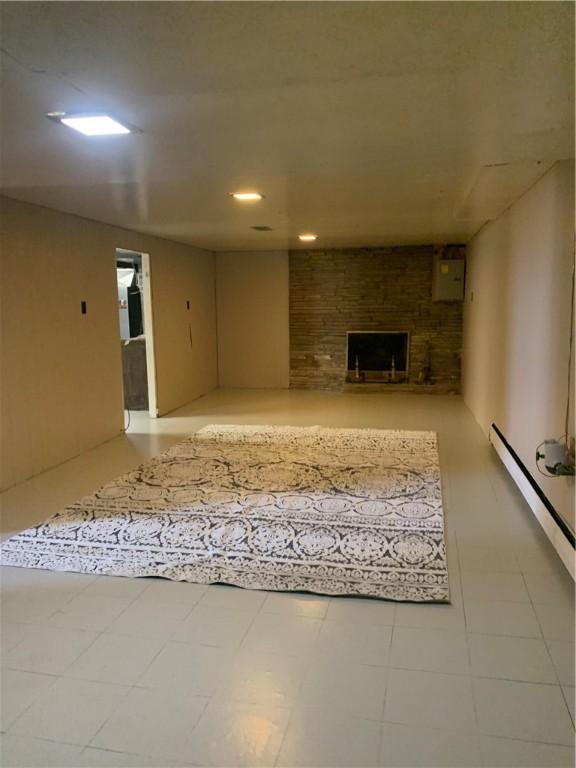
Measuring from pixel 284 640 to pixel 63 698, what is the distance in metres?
0.81

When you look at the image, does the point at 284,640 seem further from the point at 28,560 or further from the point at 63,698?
the point at 28,560

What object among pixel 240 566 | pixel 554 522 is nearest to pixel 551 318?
pixel 554 522

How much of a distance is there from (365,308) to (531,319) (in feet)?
14.8

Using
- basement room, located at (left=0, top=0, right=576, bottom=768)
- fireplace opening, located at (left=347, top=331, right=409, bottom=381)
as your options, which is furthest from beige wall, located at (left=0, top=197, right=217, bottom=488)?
fireplace opening, located at (left=347, top=331, right=409, bottom=381)

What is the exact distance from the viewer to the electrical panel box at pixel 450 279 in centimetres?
738

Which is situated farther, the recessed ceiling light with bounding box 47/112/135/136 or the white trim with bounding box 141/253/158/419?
the white trim with bounding box 141/253/158/419

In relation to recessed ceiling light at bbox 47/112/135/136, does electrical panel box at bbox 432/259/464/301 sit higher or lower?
lower

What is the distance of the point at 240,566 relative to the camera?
9.02 feet

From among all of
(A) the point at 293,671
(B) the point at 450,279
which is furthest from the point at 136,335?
(A) the point at 293,671

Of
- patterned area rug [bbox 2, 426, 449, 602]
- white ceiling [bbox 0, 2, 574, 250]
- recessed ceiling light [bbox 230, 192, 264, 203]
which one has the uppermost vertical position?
recessed ceiling light [bbox 230, 192, 264, 203]

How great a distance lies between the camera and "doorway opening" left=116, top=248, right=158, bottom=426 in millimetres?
6363

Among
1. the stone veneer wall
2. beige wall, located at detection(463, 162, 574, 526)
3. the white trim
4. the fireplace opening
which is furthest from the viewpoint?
the fireplace opening

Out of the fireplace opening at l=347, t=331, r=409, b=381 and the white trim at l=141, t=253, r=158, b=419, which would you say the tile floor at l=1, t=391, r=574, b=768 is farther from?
the fireplace opening at l=347, t=331, r=409, b=381

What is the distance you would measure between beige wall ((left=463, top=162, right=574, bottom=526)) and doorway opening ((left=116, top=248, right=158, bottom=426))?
369 centimetres
